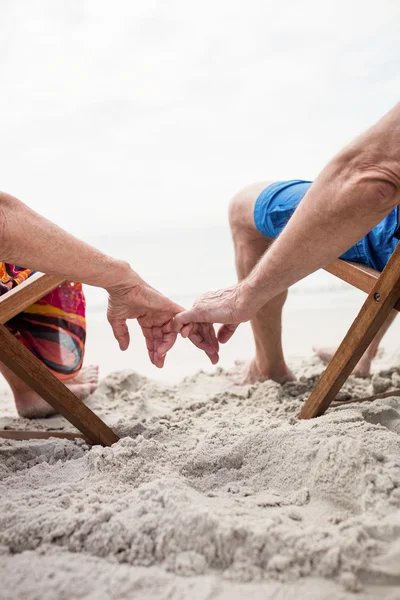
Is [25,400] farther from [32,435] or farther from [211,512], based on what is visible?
[211,512]

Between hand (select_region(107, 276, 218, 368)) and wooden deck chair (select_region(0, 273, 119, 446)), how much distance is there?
26 centimetres

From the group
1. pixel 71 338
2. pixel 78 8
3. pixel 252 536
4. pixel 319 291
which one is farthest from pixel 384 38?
pixel 252 536

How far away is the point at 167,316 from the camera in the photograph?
2.29 m

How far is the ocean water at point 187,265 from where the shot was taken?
667 cm

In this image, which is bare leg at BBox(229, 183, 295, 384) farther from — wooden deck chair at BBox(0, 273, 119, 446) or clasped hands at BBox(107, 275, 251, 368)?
wooden deck chair at BBox(0, 273, 119, 446)

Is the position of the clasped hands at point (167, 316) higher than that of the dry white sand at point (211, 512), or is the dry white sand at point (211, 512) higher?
the clasped hands at point (167, 316)

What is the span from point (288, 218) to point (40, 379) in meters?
1.04

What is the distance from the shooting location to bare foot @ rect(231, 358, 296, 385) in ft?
8.52

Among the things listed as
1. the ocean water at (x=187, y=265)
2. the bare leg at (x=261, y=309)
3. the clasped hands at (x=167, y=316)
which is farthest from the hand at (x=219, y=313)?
the ocean water at (x=187, y=265)

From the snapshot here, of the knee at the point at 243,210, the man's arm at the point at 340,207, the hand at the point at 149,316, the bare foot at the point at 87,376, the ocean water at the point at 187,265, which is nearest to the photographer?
the man's arm at the point at 340,207

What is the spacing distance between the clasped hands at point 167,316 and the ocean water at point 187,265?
11.4ft

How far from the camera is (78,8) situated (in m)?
9.43

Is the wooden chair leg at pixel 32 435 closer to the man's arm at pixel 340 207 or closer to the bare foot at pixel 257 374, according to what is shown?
the man's arm at pixel 340 207

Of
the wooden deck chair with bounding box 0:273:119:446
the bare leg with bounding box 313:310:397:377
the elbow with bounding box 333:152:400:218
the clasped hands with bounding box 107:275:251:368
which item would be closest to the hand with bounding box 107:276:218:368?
the clasped hands with bounding box 107:275:251:368
